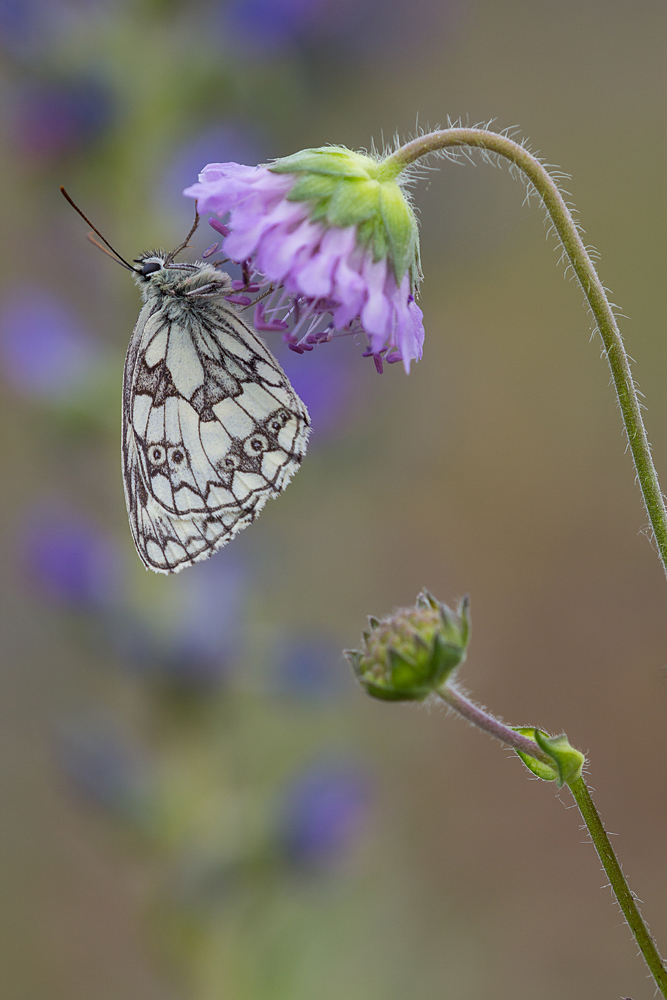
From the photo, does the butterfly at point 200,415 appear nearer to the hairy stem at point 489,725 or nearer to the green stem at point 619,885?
the hairy stem at point 489,725

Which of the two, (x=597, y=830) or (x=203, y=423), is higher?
(x=203, y=423)

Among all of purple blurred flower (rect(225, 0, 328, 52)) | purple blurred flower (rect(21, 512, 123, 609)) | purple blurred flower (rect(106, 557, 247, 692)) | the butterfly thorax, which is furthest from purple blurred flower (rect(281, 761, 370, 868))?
purple blurred flower (rect(225, 0, 328, 52))

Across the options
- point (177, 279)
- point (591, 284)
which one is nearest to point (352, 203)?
point (591, 284)

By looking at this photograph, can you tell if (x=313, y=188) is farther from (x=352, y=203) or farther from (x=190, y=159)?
(x=190, y=159)

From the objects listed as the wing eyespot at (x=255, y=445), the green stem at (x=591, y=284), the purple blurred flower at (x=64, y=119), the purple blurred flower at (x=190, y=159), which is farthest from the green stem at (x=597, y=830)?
the purple blurred flower at (x=64, y=119)

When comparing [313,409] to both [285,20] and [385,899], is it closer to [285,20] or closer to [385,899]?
[285,20]
